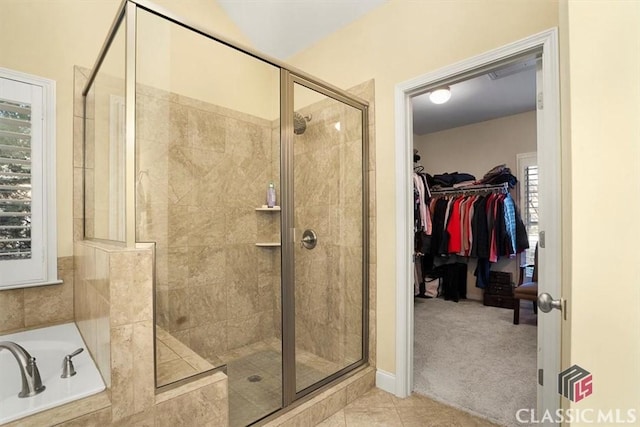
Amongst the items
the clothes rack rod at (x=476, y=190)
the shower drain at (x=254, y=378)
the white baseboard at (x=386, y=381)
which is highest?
the clothes rack rod at (x=476, y=190)

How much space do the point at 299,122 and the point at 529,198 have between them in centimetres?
380

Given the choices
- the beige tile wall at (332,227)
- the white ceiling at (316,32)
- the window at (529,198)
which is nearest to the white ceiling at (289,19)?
the white ceiling at (316,32)

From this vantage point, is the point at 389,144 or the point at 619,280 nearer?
the point at 619,280

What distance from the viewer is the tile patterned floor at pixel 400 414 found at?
1.79 m

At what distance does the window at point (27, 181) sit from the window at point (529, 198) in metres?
4.96

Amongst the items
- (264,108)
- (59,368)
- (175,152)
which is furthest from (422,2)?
(59,368)

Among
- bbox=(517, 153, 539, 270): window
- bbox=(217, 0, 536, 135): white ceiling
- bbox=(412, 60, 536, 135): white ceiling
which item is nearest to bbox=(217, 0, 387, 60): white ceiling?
bbox=(217, 0, 536, 135): white ceiling

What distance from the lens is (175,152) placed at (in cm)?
225

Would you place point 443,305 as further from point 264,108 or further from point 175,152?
point 175,152

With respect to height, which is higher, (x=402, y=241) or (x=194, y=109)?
(x=194, y=109)

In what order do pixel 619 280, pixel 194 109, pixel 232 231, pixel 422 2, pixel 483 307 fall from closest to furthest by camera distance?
1. pixel 619 280
2. pixel 422 2
3. pixel 194 109
4. pixel 232 231
5. pixel 483 307

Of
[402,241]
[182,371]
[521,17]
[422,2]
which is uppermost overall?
[422,2]

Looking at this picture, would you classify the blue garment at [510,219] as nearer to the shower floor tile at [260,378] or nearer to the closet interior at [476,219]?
the closet interior at [476,219]

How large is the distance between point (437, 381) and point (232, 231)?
189 cm
